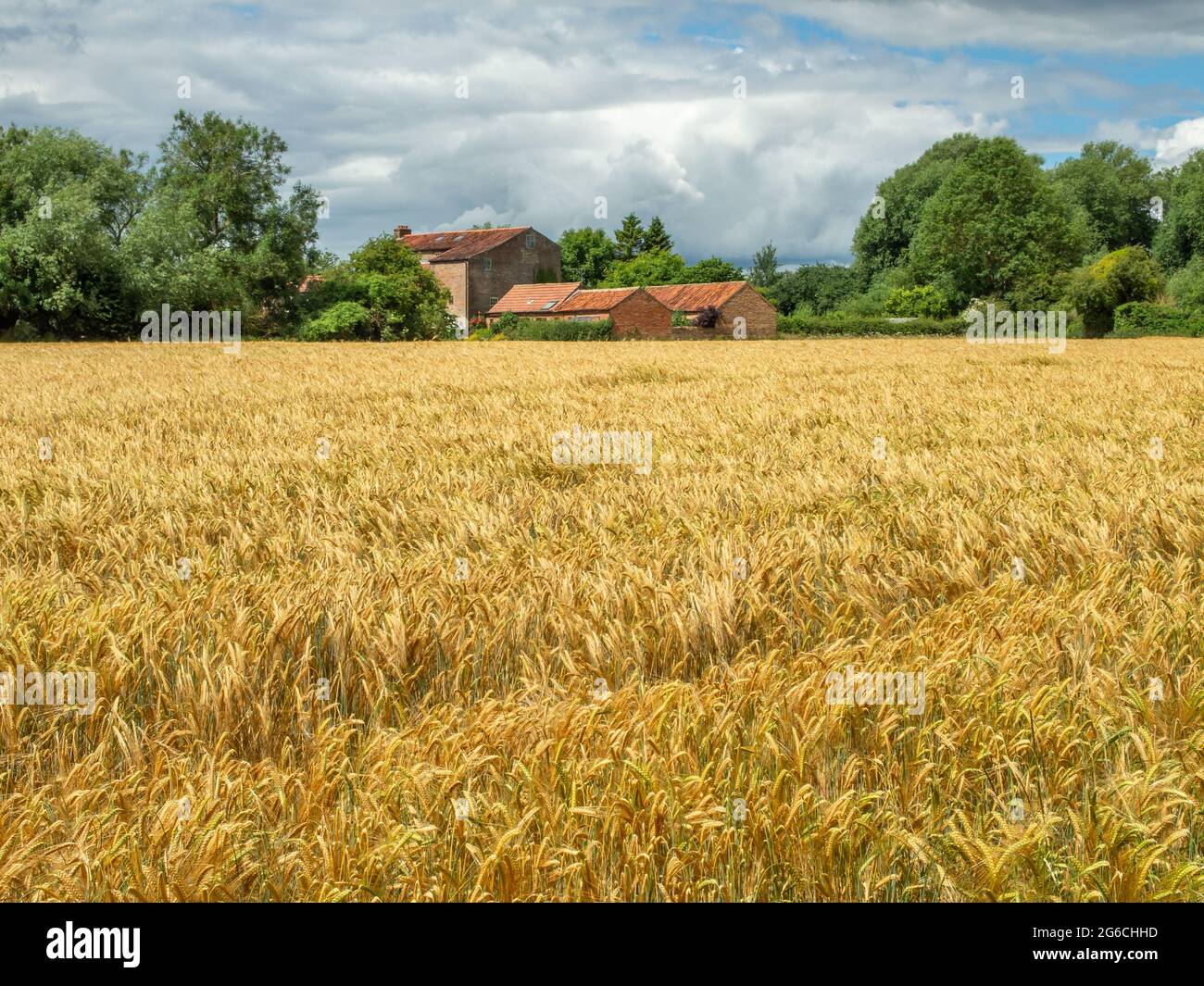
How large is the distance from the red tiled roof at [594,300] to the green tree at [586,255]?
31.6 metres

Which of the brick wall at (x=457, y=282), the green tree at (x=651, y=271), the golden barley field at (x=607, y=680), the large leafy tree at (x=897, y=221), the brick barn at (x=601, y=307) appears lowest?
the golden barley field at (x=607, y=680)

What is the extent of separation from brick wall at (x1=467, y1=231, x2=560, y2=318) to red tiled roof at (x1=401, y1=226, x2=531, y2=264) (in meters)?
0.59

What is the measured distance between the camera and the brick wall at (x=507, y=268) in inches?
3570

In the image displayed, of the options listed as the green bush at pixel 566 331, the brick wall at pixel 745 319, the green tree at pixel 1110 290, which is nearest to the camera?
the green tree at pixel 1110 290

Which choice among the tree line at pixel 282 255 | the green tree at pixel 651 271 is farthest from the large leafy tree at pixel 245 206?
the green tree at pixel 651 271

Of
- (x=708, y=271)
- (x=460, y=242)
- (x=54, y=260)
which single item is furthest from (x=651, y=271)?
(x=54, y=260)

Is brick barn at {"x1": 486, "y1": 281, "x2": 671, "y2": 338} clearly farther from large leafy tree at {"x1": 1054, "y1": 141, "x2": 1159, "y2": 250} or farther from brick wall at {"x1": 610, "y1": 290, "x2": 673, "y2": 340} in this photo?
large leafy tree at {"x1": 1054, "y1": 141, "x2": 1159, "y2": 250}

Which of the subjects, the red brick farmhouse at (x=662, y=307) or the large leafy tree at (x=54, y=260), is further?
the red brick farmhouse at (x=662, y=307)

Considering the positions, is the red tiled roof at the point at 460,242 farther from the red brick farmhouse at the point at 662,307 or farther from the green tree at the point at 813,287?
the green tree at the point at 813,287

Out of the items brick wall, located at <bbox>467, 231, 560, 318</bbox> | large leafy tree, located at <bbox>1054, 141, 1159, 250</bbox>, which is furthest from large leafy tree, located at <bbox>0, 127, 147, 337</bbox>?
large leafy tree, located at <bbox>1054, 141, 1159, 250</bbox>

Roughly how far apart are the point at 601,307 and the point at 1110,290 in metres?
33.5

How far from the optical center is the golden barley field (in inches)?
100

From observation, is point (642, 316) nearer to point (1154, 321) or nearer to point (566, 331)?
point (566, 331)

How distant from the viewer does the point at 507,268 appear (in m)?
94.3
